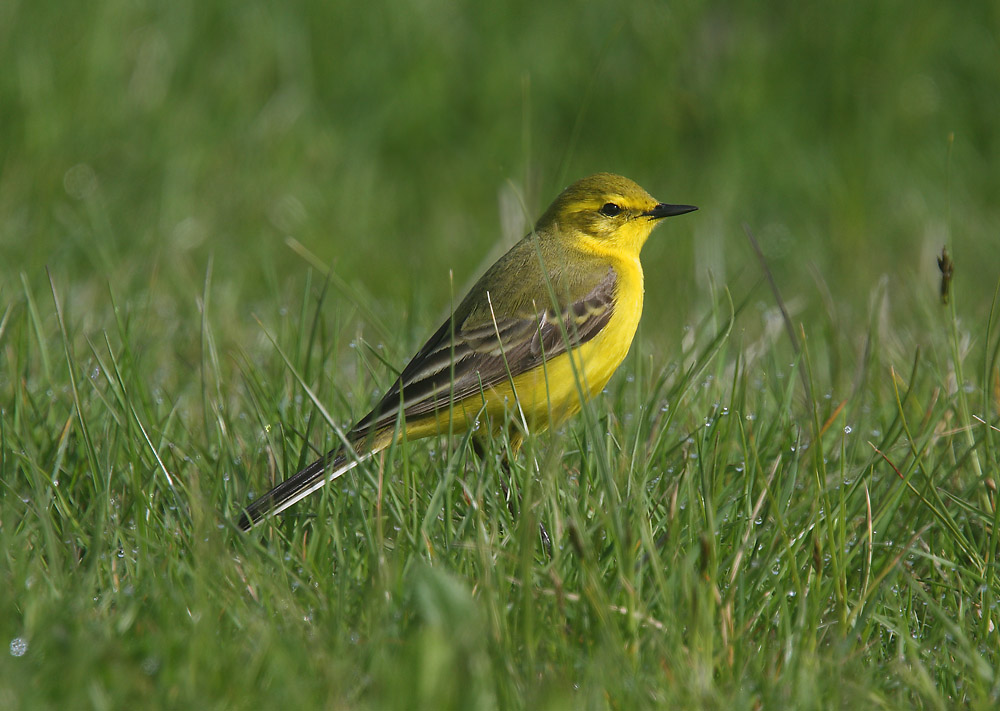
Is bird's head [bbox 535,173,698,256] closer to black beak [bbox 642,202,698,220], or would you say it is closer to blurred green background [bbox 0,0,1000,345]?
black beak [bbox 642,202,698,220]

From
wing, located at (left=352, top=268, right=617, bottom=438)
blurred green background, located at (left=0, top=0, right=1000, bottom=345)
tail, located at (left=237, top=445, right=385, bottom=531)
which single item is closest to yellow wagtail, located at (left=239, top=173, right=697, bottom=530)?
wing, located at (left=352, top=268, right=617, bottom=438)

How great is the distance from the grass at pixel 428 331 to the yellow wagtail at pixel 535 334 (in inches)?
7.0

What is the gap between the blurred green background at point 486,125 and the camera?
8172 mm

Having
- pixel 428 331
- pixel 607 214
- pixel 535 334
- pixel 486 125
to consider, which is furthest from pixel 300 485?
pixel 486 125

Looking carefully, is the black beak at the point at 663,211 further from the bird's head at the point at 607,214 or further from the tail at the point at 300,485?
the tail at the point at 300,485

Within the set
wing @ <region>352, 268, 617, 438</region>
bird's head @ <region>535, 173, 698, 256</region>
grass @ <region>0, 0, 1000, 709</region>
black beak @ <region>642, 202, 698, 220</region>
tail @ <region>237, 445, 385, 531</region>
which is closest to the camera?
grass @ <region>0, 0, 1000, 709</region>

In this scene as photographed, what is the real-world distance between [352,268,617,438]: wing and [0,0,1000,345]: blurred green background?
308 centimetres

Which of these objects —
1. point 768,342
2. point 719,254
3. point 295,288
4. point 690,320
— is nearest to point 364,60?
point 295,288

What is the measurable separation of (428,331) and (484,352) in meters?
1.52

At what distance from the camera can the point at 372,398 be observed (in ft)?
15.7

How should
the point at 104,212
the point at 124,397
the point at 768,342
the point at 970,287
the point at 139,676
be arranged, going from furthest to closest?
the point at 970,287, the point at 104,212, the point at 768,342, the point at 124,397, the point at 139,676

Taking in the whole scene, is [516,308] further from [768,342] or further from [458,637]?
[458,637]

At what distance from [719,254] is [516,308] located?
3.44 meters

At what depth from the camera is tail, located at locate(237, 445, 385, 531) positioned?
11.0ft
